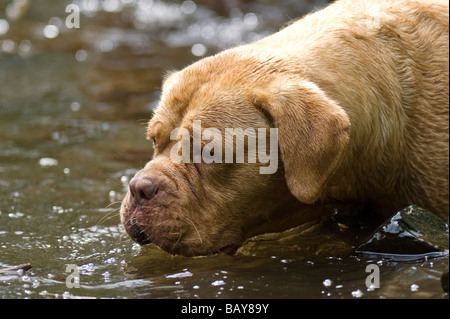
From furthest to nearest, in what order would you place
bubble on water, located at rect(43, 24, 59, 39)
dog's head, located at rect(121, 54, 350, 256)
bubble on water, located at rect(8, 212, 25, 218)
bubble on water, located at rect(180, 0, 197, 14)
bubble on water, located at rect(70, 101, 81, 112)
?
bubble on water, located at rect(180, 0, 197, 14) → bubble on water, located at rect(43, 24, 59, 39) → bubble on water, located at rect(70, 101, 81, 112) → bubble on water, located at rect(8, 212, 25, 218) → dog's head, located at rect(121, 54, 350, 256)

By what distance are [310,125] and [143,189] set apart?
1048 millimetres

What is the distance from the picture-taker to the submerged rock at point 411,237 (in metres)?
4.75

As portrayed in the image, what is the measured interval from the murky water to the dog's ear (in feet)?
1.90

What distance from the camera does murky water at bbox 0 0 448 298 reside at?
441 cm

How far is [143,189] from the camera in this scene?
4.52 metres

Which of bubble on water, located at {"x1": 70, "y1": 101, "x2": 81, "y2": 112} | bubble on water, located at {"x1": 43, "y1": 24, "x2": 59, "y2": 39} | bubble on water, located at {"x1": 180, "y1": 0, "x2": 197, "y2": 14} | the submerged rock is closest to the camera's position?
the submerged rock

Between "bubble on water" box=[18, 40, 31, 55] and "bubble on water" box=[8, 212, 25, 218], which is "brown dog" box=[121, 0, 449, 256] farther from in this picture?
"bubble on water" box=[18, 40, 31, 55]

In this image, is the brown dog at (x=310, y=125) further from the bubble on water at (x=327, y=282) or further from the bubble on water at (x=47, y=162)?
the bubble on water at (x=47, y=162)

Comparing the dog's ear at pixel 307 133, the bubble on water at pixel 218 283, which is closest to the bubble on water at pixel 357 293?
the dog's ear at pixel 307 133

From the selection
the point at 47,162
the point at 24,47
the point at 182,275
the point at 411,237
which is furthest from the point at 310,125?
the point at 24,47

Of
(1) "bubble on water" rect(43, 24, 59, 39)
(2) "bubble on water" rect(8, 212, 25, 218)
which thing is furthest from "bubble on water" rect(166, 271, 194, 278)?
(1) "bubble on water" rect(43, 24, 59, 39)

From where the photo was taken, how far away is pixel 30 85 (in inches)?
400

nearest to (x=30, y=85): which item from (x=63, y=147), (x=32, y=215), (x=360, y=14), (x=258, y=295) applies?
(x=63, y=147)

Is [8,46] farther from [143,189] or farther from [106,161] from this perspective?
[143,189]
